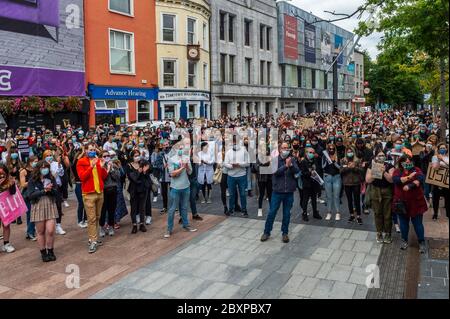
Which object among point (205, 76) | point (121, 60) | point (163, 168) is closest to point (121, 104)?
point (121, 60)

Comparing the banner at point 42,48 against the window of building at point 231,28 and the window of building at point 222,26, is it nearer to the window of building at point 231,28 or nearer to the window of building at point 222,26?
the window of building at point 222,26

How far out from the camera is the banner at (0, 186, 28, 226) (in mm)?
7793

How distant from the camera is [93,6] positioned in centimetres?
2164

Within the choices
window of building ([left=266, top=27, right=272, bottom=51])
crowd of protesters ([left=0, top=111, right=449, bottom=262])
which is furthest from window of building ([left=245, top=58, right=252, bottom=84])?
crowd of protesters ([left=0, top=111, right=449, bottom=262])

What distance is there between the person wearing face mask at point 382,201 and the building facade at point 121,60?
1699 centimetres

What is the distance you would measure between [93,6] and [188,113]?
900 cm

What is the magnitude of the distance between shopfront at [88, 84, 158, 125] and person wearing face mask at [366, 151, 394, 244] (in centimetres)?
1700

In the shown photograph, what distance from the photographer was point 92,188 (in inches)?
308

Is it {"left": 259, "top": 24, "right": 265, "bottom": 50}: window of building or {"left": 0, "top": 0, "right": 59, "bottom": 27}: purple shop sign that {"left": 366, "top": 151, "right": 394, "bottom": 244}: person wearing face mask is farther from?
{"left": 259, "top": 24, "right": 265, "bottom": 50}: window of building

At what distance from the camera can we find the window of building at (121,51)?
2300cm

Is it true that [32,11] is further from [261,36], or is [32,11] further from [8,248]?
[261,36]

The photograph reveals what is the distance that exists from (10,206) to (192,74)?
69.6 feet

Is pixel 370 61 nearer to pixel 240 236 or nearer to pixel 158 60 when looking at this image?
pixel 158 60

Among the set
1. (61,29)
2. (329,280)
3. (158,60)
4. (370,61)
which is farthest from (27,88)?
(370,61)
